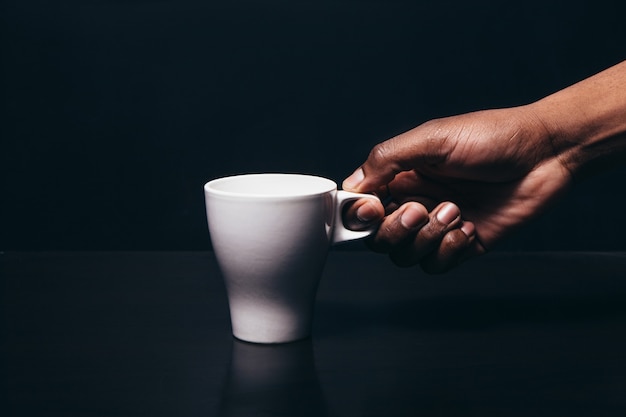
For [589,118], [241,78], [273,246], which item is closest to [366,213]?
[273,246]

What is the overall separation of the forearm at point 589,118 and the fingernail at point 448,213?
6.3 inches

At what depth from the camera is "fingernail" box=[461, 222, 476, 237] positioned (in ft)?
3.61

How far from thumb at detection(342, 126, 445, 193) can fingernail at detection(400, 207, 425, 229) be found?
0.06 meters

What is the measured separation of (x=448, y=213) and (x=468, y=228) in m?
0.05

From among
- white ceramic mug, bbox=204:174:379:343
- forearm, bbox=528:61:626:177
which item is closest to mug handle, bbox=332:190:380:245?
white ceramic mug, bbox=204:174:379:343

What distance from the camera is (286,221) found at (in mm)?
871

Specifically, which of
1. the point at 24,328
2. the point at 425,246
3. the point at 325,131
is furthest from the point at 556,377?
the point at 325,131

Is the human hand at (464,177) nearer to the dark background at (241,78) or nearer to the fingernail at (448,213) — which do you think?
the fingernail at (448,213)

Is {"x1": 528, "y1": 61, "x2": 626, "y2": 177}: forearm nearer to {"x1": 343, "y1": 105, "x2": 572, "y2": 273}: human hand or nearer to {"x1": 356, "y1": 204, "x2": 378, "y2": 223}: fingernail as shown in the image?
{"x1": 343, "y1": 105, "x2": 572, "y2": 273}: human hand

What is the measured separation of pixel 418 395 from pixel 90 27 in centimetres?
88

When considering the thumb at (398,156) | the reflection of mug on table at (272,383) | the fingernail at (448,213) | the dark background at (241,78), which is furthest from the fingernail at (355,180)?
the dark background at (241,78)

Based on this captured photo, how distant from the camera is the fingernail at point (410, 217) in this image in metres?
1.05

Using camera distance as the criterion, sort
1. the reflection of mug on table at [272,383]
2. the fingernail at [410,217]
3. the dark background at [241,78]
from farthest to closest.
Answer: the dark background at [241,78] → the fingernail at [410,217] → the reflection of mug on table at [272,383]

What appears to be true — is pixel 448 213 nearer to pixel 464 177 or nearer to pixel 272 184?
pixel 464 177
